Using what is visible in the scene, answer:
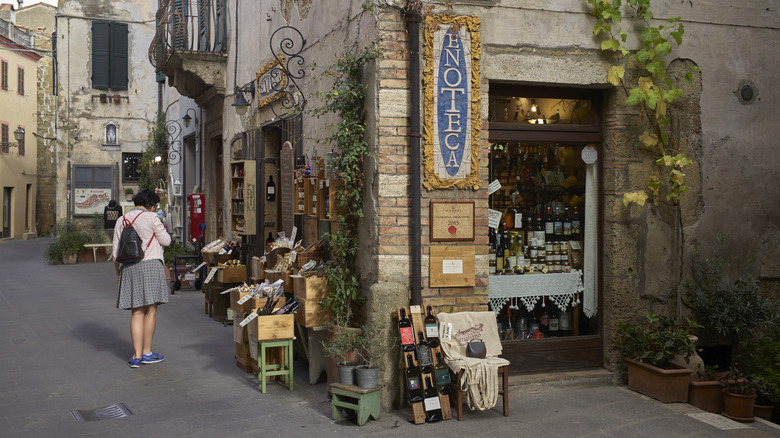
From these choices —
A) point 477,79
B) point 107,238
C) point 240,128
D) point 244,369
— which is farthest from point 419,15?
point 107,238

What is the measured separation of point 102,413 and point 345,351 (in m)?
1.94

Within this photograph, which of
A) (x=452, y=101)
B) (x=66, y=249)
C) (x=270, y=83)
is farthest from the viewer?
(x=66, y=249)

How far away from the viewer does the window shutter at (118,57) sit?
874 inches

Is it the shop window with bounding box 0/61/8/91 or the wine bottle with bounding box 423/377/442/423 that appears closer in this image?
the wine bottle with bounding box 423/377/442/423

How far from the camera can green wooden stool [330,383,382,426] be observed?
5.25 meters

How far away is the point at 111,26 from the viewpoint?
2219 centimetres

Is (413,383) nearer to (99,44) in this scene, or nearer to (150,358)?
(150,358)

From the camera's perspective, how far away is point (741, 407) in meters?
5.68

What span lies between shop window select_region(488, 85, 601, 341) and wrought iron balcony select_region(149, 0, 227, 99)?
7.20 metres

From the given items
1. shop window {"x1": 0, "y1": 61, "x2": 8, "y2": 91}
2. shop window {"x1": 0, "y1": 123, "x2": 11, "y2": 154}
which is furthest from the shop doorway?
shop window {"x1": 0, "y1": 61, "x2": 8, "y2": 91}

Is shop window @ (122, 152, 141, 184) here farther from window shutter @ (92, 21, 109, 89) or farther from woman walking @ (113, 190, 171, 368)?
woman walking @ (113, 190, 171, 368)

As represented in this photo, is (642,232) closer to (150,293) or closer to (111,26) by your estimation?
(150,293)

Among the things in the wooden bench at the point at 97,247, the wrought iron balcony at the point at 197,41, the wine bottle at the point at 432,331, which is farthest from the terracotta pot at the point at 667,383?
the wooden bench at the point at 97,247

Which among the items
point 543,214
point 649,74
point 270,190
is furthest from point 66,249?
point 649,74
